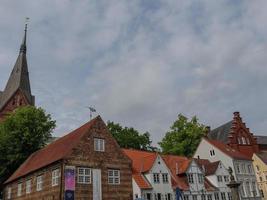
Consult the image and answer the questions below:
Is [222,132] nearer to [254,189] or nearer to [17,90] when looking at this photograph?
[254,189]

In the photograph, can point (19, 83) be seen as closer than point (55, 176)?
No

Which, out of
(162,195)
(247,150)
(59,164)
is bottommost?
(162,195)

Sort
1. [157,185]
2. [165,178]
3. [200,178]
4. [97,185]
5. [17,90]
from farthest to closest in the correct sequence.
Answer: [17,90]
[200,178]
[165,178]
[157,185]
[97,185]

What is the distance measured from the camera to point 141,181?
1651 inches

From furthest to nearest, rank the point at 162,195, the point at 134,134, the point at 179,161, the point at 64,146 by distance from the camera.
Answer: the point at 134,134 → the point at 179,161 → the point at 162,195 → the point at 64,146

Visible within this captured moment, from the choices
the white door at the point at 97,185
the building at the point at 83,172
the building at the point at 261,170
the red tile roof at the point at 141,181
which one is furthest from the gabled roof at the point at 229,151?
the white door at the point at 97,185

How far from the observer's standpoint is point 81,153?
35.5 metres

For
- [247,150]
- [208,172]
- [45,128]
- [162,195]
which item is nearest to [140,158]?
[162,195]

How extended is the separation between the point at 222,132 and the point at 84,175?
144 ft

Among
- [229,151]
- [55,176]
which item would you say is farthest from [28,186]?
[229,151]

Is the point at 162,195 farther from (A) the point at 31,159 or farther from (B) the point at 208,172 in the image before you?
(A) the point at 31,159

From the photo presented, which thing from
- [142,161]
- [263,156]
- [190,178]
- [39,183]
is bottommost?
[39,183]

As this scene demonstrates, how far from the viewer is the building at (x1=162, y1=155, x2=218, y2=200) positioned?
46228mm

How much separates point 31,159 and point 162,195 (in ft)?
58.3
